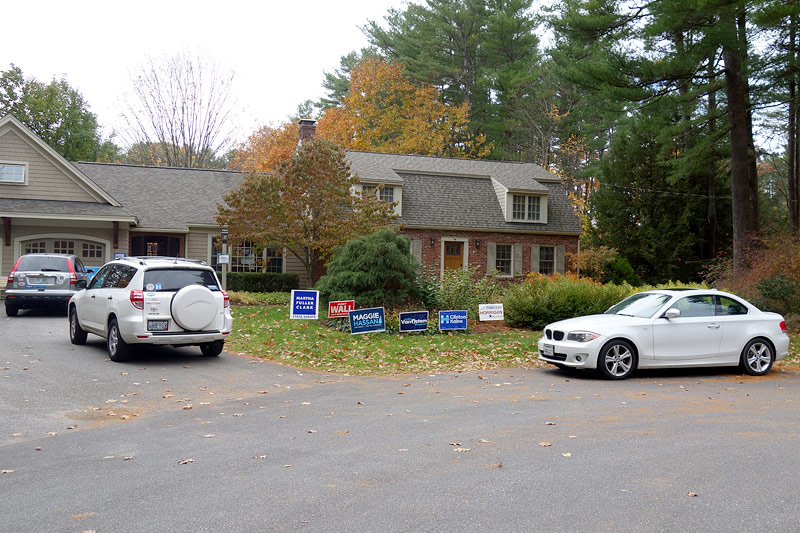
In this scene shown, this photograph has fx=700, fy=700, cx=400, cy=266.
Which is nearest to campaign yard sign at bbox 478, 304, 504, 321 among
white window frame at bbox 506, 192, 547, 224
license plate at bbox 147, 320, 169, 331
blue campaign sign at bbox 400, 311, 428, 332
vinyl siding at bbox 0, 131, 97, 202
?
blue campaign sign at bbox 400, 311, 428, 332

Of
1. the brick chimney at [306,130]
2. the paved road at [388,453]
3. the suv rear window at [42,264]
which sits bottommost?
the paved road at [388,453]

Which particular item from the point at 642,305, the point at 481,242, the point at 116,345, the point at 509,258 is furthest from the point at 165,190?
Answer: the point at 642,305

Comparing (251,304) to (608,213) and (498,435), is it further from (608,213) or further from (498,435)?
(608,213)

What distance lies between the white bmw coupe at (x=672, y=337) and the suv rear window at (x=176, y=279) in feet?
20.5

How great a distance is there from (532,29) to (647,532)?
46380 mm

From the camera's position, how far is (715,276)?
26.3 m

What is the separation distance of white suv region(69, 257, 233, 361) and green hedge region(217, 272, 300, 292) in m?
14.8

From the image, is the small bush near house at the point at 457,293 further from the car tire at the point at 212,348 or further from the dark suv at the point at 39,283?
the dark suv at the point at 39,283

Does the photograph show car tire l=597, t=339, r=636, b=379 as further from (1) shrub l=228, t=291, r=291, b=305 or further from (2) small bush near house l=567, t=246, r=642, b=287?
(2) small bush near house l=567, t=246, r=642, b=287

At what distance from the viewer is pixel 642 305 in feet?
42.2

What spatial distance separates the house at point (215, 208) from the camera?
2716 cm

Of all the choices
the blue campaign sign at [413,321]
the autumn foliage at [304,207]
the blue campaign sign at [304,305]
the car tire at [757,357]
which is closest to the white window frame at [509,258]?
the autumn foliage at [304,207]

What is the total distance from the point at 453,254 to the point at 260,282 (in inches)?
350

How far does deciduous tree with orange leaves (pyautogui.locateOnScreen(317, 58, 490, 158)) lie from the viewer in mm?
44906
